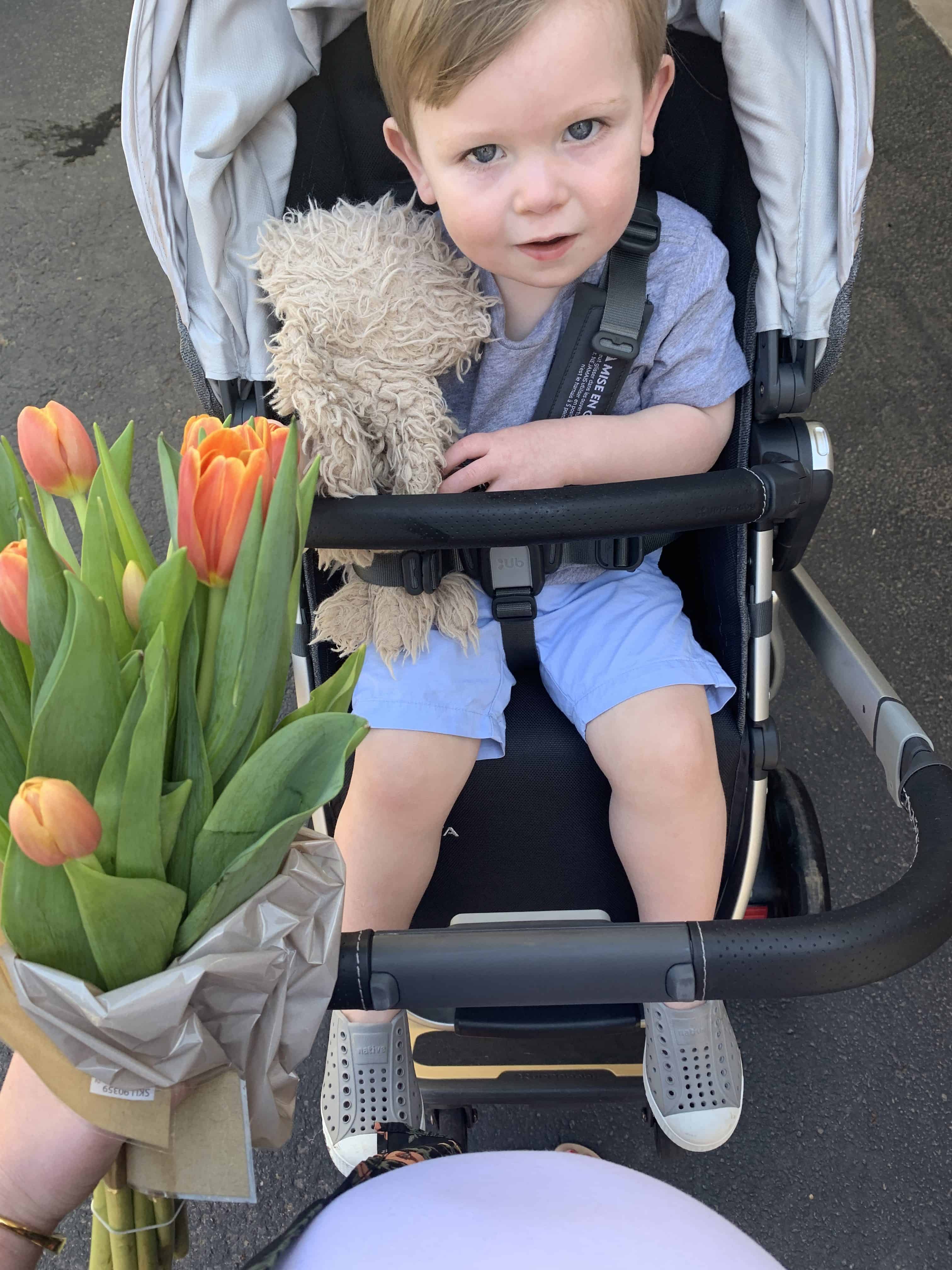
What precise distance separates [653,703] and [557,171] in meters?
0.55

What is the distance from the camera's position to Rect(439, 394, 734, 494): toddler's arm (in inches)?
43.0

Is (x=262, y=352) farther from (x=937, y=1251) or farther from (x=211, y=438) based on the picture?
(x=937, y=1251)

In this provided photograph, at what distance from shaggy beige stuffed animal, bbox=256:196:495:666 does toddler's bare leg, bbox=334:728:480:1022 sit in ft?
0.35

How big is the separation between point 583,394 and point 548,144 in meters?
0.30

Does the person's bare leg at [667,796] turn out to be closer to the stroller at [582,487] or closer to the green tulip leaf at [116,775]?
the stroller at [582,487]

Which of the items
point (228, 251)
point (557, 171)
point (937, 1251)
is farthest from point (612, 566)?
point (937, 1251)

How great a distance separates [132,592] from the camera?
49cm

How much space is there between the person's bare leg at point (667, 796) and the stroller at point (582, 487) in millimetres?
69

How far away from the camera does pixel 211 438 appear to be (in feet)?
1.56

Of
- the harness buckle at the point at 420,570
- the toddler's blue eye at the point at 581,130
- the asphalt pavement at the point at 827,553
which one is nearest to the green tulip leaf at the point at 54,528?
the asphalt pavement at the point at 827,553

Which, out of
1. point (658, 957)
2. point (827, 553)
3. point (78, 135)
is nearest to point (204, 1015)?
point (658, 957)

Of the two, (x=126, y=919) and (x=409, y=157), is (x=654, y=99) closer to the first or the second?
(x=409, y=157)

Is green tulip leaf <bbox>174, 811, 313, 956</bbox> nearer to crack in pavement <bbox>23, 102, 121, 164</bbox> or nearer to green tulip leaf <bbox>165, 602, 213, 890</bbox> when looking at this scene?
green tulip leaf <bbox>165, 602, 213, 890</bbox>

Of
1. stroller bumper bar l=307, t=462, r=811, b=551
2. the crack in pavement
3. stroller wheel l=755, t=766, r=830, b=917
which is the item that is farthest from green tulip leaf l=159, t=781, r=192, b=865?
the crack in pavement
